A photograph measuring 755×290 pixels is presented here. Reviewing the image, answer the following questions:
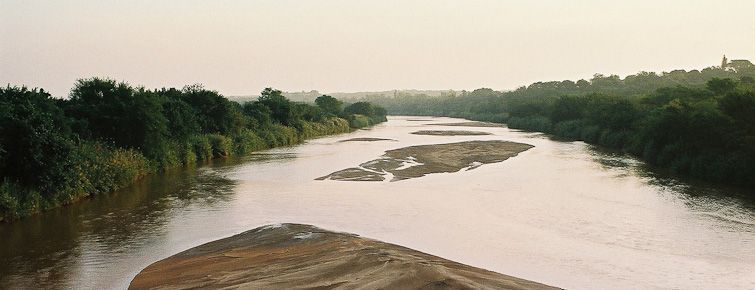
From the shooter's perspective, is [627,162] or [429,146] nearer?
[627,162]

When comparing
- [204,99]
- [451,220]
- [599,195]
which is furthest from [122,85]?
[599,195]

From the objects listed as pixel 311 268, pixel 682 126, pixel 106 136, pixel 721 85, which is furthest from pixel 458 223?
pixel 721 85

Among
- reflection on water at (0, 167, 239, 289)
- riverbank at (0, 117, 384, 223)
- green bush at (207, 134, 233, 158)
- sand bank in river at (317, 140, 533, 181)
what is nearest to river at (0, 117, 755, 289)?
reflection on water at (0, 167, 239, 289)

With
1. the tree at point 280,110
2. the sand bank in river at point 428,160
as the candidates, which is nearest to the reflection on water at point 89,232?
the sand bank in river at point 428,160

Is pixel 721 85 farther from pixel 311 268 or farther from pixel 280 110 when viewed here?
pixel 280 110

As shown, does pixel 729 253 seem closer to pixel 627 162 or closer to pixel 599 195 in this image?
pixel 599 195

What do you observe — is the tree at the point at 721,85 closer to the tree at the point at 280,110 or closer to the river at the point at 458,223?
the river at the point at 458,223

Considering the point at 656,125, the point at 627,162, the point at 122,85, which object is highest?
the point at 122,85
